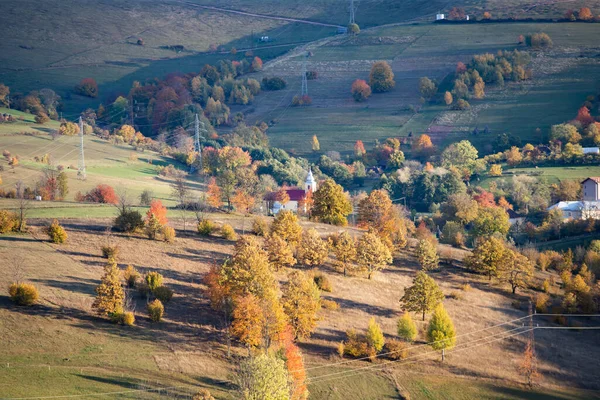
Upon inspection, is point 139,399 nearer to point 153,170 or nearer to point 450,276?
point 450,276

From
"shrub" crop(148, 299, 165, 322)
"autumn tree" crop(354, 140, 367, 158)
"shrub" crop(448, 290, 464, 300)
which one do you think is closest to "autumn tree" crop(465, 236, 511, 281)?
"shrub" crop(448, 290, 464, 300)

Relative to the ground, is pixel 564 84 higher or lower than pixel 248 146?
higher

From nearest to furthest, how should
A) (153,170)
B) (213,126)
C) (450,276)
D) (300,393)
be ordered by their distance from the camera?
(300,393) → (450,276) → (153,170) → (213,126)

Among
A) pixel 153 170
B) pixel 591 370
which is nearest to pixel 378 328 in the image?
pixel 591 370

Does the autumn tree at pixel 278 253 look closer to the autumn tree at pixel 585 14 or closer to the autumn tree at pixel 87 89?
the autumn tree at pixel 87 89

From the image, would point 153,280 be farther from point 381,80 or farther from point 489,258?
point 381,80
